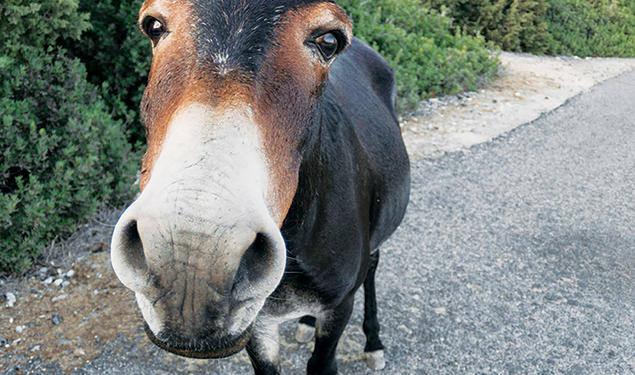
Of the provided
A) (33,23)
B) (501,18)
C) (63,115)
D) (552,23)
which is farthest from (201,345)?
(552,23)

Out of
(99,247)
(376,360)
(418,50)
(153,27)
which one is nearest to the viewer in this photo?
(153,27)

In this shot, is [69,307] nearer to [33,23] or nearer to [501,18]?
[33,23]

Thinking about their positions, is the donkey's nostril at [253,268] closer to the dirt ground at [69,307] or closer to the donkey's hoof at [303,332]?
the donkey's hoof at [303,332]

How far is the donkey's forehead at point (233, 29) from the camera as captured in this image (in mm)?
1300

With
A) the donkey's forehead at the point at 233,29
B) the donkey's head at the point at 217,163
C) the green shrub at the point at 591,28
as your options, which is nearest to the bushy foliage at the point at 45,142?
the donkey's head at the point at 217,163

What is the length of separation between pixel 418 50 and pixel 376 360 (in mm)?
6568

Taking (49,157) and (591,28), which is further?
(591,28)

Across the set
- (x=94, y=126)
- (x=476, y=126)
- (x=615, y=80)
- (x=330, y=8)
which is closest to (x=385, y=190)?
(x=330, y=8)

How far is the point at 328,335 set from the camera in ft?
7.72

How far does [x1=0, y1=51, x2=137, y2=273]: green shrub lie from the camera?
3408 mm

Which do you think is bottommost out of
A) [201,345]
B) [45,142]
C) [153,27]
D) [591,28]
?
[591,28]

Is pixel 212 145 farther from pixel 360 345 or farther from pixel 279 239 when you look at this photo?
pixel 360 345

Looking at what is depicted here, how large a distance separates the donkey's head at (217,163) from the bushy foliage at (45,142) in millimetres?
2423

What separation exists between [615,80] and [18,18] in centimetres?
1116
